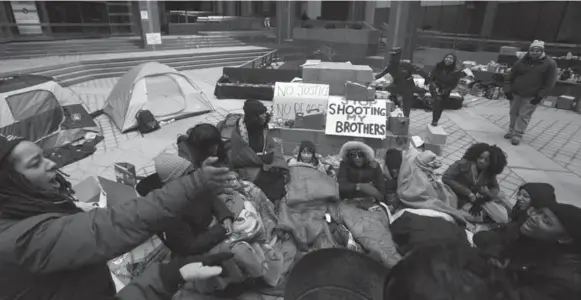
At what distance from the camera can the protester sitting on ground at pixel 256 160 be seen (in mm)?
4062

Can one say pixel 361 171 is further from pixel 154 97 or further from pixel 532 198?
pixel 154 97

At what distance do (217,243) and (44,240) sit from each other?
1344mm

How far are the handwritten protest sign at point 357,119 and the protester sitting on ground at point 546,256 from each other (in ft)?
9.50

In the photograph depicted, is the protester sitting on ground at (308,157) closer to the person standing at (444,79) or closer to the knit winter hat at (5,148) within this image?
the knit winter hat at (5,148)

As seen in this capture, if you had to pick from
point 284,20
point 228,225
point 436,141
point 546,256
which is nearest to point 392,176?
point 546,256

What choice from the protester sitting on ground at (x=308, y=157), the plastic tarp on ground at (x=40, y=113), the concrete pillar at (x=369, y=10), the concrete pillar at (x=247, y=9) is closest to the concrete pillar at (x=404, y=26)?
the concrete pillar at (x=369, y=10)

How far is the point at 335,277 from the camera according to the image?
1719mm

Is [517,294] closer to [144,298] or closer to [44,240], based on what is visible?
[144,298]

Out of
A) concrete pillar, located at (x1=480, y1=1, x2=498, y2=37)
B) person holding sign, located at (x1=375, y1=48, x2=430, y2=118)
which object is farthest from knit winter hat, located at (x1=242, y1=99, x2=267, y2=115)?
concrete pillar, located at (x1=480, y1=1, x2=498, y2=37)

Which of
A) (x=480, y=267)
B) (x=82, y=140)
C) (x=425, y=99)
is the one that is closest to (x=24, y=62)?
(x=82, y=140)

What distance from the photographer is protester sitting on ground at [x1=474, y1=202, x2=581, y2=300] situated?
1.92 metres

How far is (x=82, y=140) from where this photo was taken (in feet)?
19.4

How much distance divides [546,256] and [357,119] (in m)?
3.36

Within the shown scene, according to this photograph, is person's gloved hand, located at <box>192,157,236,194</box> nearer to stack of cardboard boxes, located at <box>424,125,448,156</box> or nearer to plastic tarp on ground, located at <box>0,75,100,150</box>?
stack of cardboard boxes, located at <box>424,125,448,156</box>
